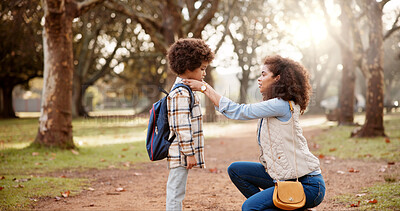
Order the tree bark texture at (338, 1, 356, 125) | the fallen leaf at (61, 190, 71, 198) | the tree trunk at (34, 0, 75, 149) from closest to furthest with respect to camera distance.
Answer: the fallen leaf at (61, 190, 71, 198) → the tree trunk at (34, 0, 75, 149) → the tree bark texture at (338, 1, 356, 125)

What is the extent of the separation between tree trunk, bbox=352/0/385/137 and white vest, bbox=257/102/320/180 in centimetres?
940

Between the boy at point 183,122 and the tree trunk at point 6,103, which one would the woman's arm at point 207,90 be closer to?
the boy at point 183,122

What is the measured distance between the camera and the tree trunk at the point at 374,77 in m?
11.4

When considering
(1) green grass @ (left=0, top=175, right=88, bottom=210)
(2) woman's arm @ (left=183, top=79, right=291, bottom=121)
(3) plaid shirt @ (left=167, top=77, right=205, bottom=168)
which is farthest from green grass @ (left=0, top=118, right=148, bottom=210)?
(2) woman's arm @ (left=183, top=79, right=291, bottom=121)

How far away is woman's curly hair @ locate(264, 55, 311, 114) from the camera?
3.35 m

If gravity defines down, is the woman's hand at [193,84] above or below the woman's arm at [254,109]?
above

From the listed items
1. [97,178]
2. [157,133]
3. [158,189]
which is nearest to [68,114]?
[97,178]

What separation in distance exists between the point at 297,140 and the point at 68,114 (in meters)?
7.43

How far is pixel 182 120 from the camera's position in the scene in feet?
10.9

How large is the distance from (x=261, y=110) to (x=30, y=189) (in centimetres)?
411

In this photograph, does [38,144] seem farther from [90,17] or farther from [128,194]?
[90,17]

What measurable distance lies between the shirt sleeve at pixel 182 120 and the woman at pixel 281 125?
18 cm

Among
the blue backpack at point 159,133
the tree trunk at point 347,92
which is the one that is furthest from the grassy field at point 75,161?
the tree trunk at point 347,92

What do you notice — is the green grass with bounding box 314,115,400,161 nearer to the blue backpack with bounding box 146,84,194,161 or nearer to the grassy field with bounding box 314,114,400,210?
the grassy field with bounding box 314,114,400,210
